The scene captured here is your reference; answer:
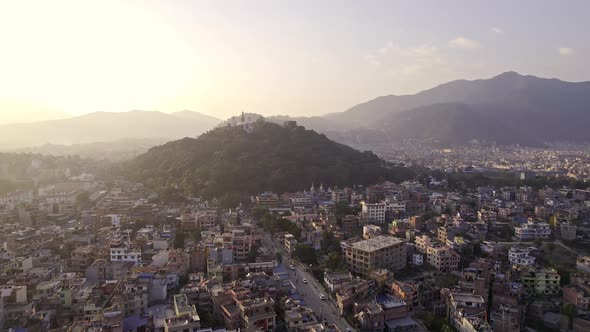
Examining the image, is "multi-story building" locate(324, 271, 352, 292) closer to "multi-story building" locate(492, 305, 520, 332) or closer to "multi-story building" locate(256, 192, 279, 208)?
"multi-story building" locate(492, 305, 520, 332)

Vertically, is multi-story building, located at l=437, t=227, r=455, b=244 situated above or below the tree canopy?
below

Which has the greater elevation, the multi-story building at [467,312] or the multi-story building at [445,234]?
the multi-story building at [445,234]

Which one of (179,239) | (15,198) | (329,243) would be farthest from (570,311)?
(15,198)

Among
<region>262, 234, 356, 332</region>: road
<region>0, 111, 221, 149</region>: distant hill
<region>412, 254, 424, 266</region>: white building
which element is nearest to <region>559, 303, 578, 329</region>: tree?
<region>412, 254, 424, 266</region>: white building

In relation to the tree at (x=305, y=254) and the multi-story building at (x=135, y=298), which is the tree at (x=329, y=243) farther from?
the multi-story building at (x=135, y=298)

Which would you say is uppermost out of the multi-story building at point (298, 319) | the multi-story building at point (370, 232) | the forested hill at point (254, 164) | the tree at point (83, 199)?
the forested hill at point (254, 164)

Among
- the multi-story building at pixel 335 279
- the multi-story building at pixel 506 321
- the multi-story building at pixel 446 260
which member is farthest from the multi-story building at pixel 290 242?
the multi-story building at pixel 506 321
